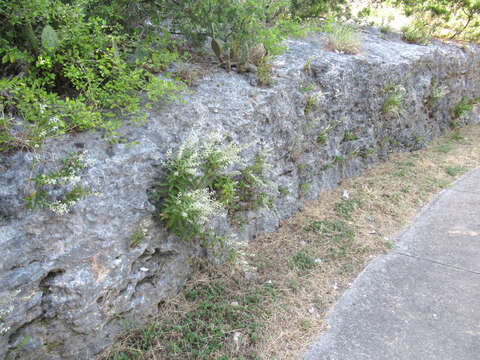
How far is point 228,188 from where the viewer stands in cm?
303

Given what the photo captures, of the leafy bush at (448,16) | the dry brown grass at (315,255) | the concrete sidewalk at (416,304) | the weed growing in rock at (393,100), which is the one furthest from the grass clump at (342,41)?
the leafy bush at (448,16)

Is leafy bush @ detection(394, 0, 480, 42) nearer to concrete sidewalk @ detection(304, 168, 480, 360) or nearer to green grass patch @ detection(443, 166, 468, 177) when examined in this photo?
green grass patch @ detection(443, 166, 468, 177)

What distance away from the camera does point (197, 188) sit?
2867mm

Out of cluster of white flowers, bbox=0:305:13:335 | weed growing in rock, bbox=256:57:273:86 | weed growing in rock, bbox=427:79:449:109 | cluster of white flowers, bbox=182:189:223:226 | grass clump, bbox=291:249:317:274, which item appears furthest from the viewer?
weed growing in rock, bbox=427:79:449:109

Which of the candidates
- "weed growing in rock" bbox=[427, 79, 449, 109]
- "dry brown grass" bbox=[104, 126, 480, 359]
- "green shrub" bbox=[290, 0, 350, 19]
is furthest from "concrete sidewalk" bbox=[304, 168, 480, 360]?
"green shrub" bbox=[290, 0, 350, 19]

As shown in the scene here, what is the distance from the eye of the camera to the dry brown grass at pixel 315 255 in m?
2.70

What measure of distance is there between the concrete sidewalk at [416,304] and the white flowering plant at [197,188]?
1252 mm

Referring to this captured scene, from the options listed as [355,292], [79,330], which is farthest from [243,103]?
[79,330]

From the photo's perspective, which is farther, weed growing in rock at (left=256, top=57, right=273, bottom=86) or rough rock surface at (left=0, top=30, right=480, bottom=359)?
weed growing in rock at (left=256, top=57, right=273, bottom=86)

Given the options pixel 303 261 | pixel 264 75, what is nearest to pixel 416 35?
pixel 264 75

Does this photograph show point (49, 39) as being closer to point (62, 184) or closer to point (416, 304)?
point (62, 184)

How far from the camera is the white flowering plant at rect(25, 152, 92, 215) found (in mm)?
2176

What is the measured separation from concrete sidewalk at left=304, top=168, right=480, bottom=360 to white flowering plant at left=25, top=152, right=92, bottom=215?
77.2 inches

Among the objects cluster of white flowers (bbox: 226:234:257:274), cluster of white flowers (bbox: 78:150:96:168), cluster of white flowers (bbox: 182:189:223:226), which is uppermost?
cluster of white flowers (bbox: 78:150:96:168)
